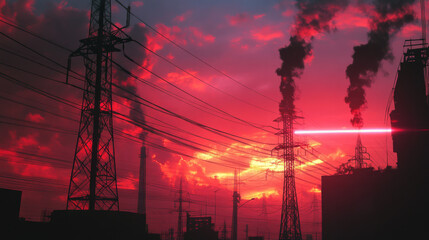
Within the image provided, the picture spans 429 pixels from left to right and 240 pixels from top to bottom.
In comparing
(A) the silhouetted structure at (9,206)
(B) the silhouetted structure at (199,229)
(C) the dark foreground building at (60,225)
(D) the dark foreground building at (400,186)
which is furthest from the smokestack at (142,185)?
(A) the silhouetted structure at (9,206)

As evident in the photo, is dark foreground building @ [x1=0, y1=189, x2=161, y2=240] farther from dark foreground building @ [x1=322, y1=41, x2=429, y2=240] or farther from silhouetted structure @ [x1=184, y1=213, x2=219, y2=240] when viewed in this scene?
silhouetted structure @ [x1=184, y1=213, x2=219, y2=240]

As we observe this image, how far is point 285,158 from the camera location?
49188 mm

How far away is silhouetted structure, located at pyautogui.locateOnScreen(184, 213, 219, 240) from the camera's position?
64500 millimetres

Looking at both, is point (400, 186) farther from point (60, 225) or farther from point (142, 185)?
point (142, 185)

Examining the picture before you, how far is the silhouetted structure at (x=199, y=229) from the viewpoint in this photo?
212 ft

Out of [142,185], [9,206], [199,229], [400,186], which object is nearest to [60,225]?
[9,206]

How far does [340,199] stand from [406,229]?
8532 millimetres

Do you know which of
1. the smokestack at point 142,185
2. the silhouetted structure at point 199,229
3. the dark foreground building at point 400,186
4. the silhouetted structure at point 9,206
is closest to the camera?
the silhouetted structure at point 9,206

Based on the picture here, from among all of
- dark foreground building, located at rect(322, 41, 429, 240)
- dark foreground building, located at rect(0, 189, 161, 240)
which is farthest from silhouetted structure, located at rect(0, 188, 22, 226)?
dark foreground building, located at rect(322, 41, 429, 240)

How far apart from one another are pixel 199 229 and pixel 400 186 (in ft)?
112

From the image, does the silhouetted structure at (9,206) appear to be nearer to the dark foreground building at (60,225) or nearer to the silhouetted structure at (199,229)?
the dark foreground building at (60,225)

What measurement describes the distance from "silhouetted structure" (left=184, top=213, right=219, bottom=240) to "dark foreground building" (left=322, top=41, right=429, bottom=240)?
23.0m

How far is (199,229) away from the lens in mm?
65750

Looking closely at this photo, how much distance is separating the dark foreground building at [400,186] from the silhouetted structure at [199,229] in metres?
23.0
